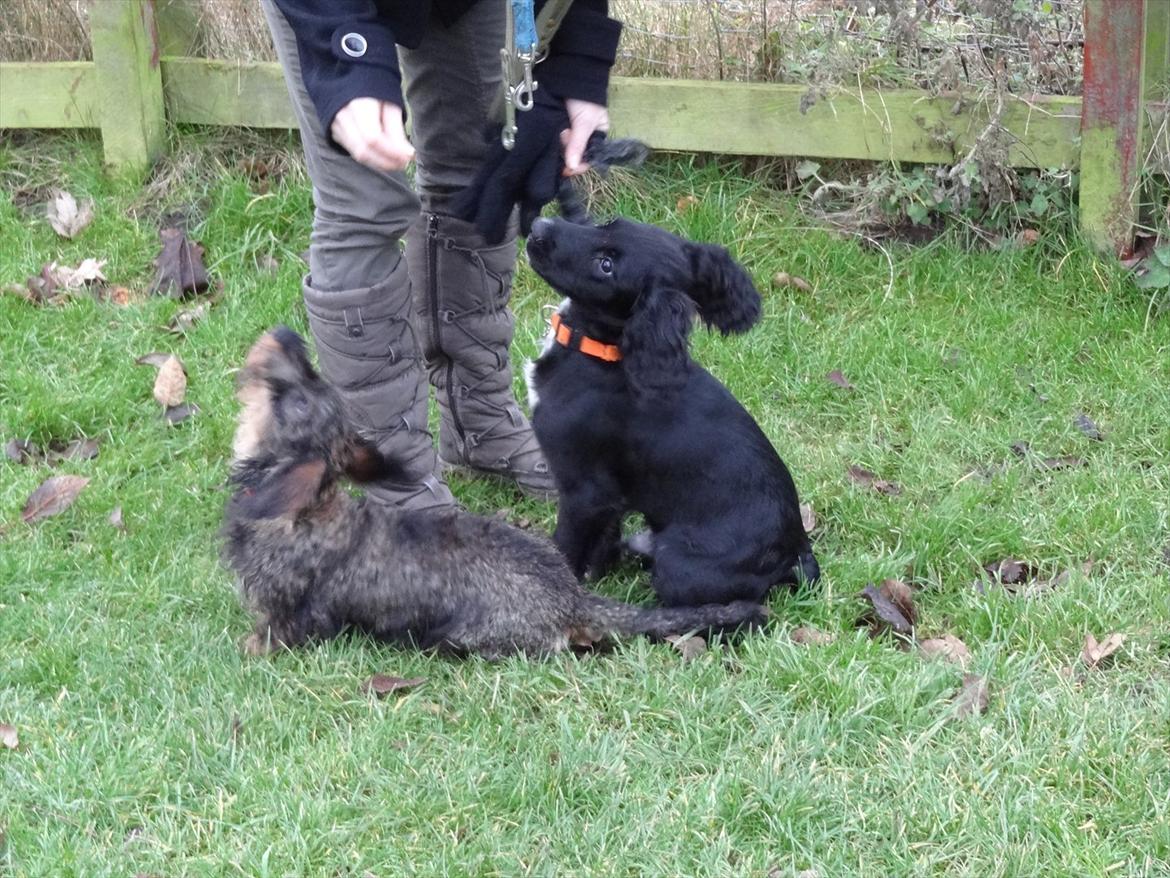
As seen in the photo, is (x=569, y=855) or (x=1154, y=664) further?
(x=1154, y=664)

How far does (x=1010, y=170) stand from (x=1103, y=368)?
104 centimetres

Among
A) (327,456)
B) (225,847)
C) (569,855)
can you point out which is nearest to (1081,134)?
(327,456)

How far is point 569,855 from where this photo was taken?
2574 mm

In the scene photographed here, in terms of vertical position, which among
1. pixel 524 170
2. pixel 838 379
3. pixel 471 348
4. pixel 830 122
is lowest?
pixel 838 379

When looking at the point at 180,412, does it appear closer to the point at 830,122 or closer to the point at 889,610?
the point at 889,610

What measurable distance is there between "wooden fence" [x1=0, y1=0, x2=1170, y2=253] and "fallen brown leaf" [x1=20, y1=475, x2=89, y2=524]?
84.3 inches

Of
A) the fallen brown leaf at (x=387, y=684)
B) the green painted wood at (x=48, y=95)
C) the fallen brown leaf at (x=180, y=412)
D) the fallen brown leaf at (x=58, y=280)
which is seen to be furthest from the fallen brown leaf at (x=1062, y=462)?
the green painted wood at (x=48, y=95)

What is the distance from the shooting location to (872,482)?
4066mm

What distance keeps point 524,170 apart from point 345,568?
109 centimetres

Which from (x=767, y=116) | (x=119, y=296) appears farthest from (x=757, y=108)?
(x=119, y=296)

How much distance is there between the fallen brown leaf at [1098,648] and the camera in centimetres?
317

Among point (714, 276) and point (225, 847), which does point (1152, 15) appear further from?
point (225, 847)

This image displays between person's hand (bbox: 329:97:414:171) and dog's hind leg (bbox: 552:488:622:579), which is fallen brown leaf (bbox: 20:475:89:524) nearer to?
dog's hind leg (bbox: 552:488:622:579)

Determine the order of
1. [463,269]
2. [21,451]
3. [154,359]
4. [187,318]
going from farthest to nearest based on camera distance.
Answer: [187,318], [154,359], [21,451], [463,269]
